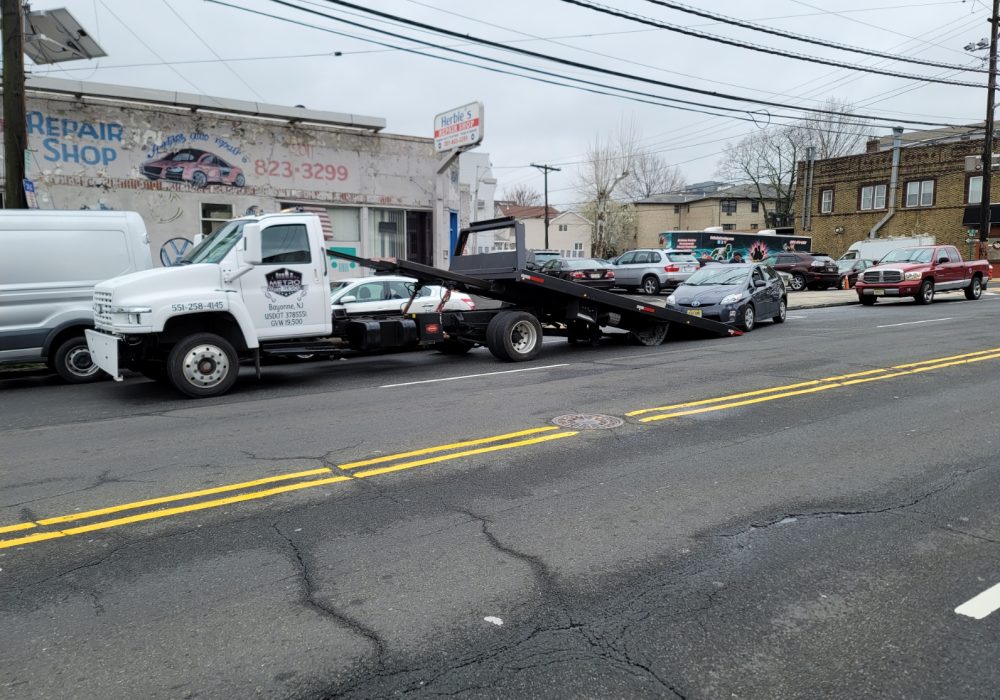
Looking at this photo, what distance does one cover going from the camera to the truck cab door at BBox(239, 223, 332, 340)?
33.0ft

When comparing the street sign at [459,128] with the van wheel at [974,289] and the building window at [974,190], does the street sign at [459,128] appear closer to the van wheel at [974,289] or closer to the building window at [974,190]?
the van wheel at [974,289]

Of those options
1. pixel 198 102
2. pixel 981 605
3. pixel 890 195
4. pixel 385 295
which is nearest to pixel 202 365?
pixel 385 295

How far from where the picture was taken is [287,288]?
33.8ft

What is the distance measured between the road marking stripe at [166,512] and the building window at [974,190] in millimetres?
49697

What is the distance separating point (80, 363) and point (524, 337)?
694 centimetres

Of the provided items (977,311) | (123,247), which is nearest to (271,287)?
(123,247)

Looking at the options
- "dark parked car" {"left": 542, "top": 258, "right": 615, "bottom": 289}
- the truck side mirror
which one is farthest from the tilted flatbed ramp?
"dark parked car" {"left": 542, "top": 258, "right": 615, "bottom": 289}

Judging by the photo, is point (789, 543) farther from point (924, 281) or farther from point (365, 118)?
point (924, 281)

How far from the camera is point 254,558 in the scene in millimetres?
4273

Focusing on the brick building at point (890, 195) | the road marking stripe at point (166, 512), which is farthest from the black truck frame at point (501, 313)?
the brick building at point (890, 195)

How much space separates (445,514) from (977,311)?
21190 mm

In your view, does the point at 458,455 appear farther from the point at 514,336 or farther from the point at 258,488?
the point at 514,336

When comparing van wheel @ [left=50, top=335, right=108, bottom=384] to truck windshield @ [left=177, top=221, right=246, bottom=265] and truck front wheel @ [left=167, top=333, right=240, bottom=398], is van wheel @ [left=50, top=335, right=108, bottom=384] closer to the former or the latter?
truck windshield @ [left=177, top=221, right=246, bottom=265]

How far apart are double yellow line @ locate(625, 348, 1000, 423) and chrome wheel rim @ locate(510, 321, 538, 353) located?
4.34 meters
